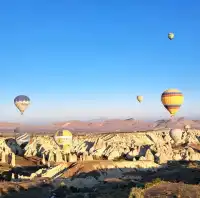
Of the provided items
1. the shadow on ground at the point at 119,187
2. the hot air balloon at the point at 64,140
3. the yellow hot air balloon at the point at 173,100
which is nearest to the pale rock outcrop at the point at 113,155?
the hot air balloon at the point at 64,140

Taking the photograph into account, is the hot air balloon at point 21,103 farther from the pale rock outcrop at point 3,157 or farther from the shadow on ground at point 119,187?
the shadow on ground at point 119,187

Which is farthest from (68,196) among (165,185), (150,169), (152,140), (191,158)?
Answer: (152,140)

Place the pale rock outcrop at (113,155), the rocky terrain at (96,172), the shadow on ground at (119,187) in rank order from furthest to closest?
the pale rock outcrop at (113,155) < the rocky terrain at (96,172) < the shadow on ground at (119,187)

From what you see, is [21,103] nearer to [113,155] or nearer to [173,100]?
[113,155]

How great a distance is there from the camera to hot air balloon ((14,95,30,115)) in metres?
77.3

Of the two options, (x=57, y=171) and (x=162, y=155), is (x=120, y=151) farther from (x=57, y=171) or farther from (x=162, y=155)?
(x=57, y=171)

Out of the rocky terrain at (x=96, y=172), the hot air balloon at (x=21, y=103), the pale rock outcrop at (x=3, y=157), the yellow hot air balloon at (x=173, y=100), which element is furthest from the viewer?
the hot air balloon at (x=21, y=103)

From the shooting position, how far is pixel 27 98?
261 ft

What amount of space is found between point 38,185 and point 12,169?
18.9m

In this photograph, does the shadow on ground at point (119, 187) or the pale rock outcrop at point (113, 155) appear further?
the pale rock outcrop at point (113, 155)

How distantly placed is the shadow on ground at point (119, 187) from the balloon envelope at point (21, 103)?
31.2 meters

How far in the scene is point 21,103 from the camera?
77.4 metres

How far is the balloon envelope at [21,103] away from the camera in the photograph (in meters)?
77.3

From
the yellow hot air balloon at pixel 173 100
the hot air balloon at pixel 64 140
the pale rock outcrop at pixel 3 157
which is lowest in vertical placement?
the pale rock outcrop at pixel 3 157
